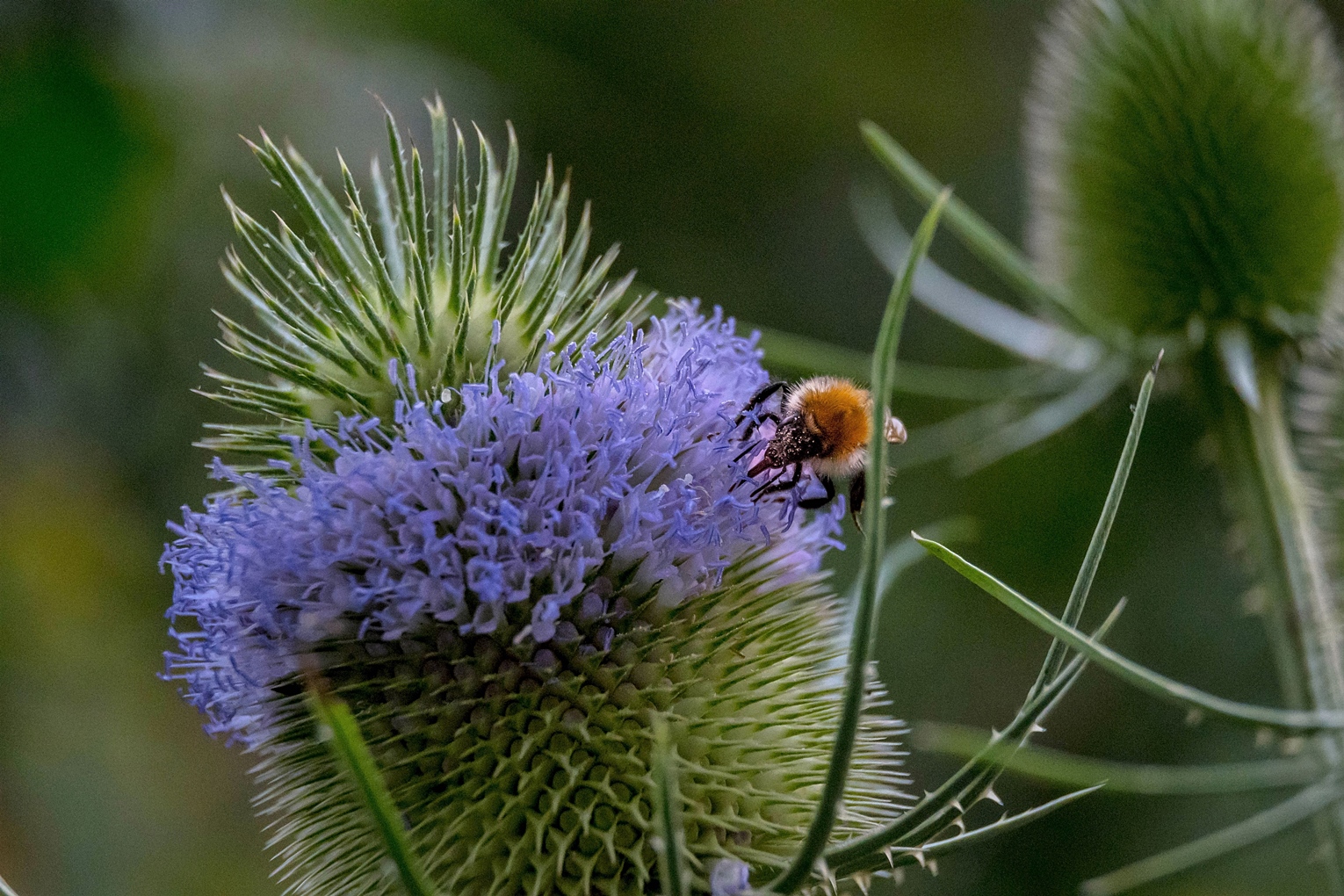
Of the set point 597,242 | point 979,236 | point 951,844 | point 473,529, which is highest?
point 597,242

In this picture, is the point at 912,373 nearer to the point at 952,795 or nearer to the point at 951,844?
the point at 951,844

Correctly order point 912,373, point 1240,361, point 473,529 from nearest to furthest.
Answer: point 473,529 → point 1240,361 → point 912,373

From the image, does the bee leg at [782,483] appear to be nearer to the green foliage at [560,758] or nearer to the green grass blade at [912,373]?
the green foliage at [560,758]

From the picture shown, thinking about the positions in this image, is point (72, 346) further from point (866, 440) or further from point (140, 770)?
point (866, 440)

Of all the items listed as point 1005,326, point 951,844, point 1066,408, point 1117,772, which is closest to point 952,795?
point 951,844

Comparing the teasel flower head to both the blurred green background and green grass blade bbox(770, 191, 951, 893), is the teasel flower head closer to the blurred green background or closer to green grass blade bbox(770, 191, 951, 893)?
green grass blade bbox(770, 191, 951, 893)

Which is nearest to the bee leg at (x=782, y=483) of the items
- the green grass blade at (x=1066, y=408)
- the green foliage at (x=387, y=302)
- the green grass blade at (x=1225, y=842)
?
the green foliage at (x=387, y=302)

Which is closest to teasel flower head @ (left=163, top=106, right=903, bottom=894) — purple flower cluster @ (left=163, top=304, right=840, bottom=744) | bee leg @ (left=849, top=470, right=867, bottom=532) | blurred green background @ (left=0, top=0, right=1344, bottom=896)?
purple flower cluster @ (left=163, top=304, right=840, bottom=744)
